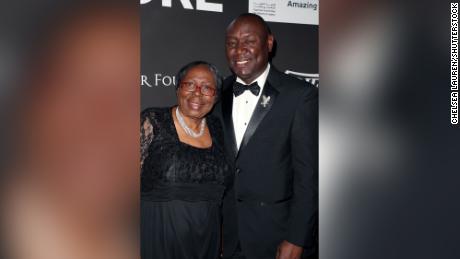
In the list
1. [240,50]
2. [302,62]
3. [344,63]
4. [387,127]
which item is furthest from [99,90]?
[302,62]

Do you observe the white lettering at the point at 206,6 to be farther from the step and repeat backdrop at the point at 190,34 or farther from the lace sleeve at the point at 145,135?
the lace sleeve at the point at 145,135

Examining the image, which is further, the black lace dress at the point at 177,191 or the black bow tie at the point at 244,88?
the black bow tie at the point at 244,88

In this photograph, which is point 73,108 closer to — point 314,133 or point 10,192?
point 10,192

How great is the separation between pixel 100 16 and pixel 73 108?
0.63ft

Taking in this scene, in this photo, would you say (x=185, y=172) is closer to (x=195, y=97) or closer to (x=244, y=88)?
(x=195, y=97)

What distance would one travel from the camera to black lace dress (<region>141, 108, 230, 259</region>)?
1.70 meters

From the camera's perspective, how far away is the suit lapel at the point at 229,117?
1.77m

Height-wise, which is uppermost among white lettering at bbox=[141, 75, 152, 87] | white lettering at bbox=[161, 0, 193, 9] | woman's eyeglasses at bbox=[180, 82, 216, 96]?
white lettering at bbox=[161, 0, 193, 9]

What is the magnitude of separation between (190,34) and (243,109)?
419 mm

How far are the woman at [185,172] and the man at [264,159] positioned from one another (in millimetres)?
66

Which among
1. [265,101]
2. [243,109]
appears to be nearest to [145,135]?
[243,109]

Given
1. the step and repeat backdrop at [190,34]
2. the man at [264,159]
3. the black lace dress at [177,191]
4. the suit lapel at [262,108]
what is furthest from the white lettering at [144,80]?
the suit lapel at [262,108]
